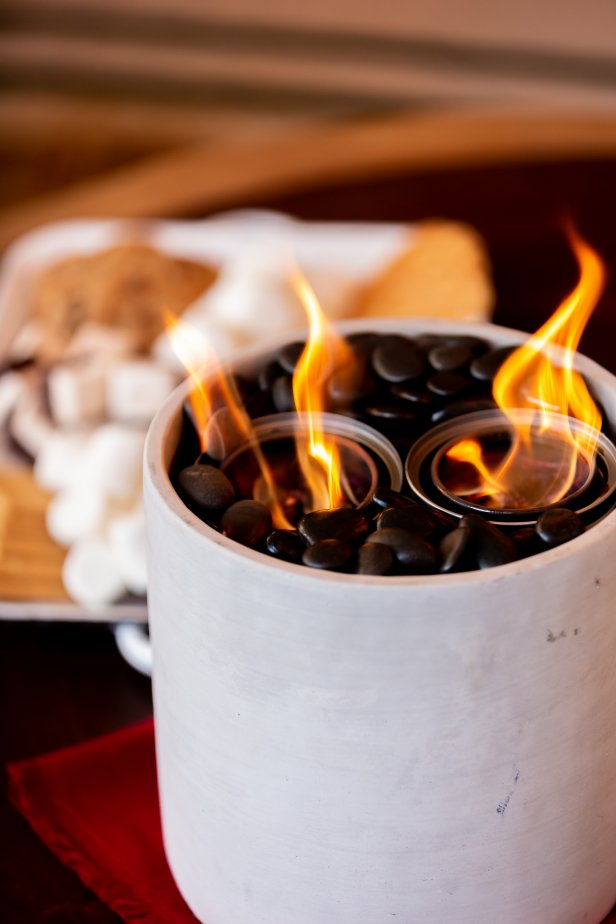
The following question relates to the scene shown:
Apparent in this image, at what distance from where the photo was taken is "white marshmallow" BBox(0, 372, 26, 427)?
106 centimetres

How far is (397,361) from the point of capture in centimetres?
60

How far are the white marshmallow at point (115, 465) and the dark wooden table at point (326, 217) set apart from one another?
14 centimetres

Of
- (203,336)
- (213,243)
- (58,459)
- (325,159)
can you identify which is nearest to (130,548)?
(58,459)

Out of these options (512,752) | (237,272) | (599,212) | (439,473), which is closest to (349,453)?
(439,473)

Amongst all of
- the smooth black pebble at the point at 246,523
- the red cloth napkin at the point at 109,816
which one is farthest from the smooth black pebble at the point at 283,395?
the red cloth napkin at the point at 109,816

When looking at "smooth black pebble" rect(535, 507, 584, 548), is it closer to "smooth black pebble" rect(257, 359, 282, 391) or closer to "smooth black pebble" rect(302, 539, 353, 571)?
"smooth black pebble" rect(302, 539, 353, 571)

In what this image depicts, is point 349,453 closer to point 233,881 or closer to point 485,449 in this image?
point 485,449

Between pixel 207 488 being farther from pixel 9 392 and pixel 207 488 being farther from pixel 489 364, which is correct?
pixel 9 392

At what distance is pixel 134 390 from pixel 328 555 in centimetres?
61

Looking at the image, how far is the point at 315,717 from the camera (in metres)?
0.47

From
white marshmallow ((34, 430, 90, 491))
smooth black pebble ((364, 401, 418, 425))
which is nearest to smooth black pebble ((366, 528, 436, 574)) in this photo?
smooth black pebble ((364, 401, 418, 425))

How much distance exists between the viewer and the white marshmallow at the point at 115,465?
93 cm

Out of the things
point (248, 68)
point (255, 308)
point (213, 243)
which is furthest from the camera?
point (248, 68)

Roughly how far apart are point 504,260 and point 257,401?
72 centimetres
